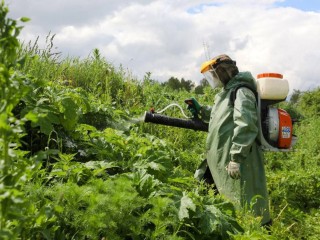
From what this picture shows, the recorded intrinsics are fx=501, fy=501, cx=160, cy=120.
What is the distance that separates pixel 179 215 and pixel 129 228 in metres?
0.31

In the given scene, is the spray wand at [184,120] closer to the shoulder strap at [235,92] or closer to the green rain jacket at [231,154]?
the green rain jacket at [231,154]

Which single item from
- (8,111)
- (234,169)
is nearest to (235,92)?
(234,169)

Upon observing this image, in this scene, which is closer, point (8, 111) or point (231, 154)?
point (8, 111)

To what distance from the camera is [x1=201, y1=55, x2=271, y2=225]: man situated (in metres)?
4.37

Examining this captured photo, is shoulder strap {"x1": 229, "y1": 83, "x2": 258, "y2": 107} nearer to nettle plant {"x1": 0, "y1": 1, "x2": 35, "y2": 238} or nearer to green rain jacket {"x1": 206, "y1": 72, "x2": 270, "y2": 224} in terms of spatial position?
green rain jacket {"x1": 206, "y1": 72, "x2": 270, "y2": 224}

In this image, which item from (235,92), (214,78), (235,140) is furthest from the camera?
(214,78)

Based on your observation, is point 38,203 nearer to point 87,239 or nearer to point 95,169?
point 87,239

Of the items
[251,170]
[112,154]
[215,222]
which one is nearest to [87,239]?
[215,222]

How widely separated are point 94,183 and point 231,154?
1.63m

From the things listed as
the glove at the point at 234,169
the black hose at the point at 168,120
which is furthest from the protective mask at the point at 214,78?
the glove at the point at 234,169

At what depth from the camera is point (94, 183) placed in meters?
3.16

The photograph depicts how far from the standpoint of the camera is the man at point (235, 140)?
4.37 m

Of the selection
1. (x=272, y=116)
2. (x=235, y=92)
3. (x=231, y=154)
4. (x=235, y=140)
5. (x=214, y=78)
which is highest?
(x=214, y=78)

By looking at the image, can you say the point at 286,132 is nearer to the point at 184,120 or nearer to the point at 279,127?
the point at 279,127
